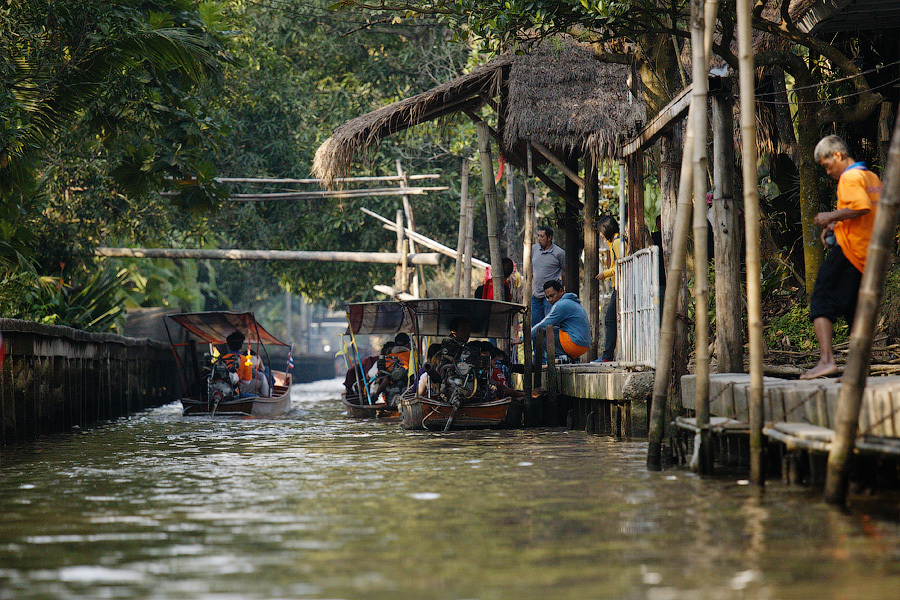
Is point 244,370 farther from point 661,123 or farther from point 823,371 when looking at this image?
point 823,371

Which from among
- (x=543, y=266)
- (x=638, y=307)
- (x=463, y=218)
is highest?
(x=463, y=218)

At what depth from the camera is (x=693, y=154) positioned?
734 cm

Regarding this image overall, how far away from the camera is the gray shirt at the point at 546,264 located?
1539 centimetres

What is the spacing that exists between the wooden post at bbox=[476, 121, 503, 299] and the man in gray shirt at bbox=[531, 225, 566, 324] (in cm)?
64

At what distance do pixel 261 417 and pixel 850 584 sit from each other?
47.0ft

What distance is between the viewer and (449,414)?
43.5 ft

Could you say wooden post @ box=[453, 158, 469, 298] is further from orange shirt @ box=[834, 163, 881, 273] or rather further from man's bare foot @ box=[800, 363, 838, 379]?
orange shirt @ box=[834, 163, 881, 273]

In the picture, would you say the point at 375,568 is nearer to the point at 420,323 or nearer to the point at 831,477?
the point at 831,477

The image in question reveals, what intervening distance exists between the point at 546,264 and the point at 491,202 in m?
1.28

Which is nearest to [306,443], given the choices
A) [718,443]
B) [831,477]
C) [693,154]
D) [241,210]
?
[718,443]

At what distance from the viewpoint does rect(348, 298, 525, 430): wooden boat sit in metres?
13.3

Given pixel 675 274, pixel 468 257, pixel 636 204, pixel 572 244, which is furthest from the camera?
pixel 468 257

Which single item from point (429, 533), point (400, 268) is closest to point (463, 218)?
point (400, 268)

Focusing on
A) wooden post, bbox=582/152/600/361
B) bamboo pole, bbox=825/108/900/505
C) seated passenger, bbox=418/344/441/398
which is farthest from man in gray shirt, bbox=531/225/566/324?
bamboo pole, bbox=825/108/900/505
